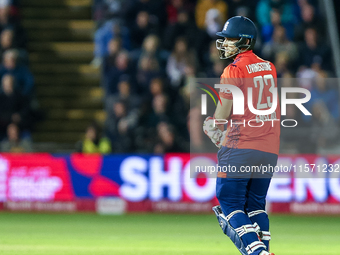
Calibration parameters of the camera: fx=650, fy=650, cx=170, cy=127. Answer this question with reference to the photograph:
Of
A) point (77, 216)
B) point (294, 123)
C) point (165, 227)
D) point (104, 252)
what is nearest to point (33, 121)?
point (77, 216)

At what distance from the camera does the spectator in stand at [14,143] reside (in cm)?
1323

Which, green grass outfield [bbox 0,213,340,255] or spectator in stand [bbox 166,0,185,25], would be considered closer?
green grass outfield [bbox 0,213,340,255]

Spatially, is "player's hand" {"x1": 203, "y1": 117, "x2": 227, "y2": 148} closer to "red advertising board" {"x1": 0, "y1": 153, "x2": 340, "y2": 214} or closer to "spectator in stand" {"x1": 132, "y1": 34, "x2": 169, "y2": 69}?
"red advertising board" {"x1": 0, "y1": 153, "x2": 340, "y2": 214}

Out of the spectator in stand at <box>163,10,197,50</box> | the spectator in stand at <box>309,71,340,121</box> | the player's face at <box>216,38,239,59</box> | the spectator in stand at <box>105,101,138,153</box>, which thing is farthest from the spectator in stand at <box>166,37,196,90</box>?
the player's face at <box>216,38,239,59</box>

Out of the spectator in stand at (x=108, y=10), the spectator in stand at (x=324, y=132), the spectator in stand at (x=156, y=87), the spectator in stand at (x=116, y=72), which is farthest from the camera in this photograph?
the spectator in stand at (x=108, y=10)

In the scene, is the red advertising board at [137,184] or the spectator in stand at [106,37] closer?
the red advertising board at [137,184]

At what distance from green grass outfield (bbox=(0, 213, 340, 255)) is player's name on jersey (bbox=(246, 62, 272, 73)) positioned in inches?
115

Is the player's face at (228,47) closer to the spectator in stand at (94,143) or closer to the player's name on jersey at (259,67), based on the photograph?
the player's name on jersey at (259,67)

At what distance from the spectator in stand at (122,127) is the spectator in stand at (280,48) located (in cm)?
311

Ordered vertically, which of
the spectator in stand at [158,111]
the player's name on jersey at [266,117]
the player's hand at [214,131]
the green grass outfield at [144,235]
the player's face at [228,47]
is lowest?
the green grass outfield at [144,235]

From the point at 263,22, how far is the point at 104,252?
7969 mm

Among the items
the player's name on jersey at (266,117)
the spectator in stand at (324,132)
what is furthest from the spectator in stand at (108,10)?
the player's name on jersey at (266,117)

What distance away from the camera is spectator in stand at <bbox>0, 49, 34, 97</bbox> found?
1414 cm

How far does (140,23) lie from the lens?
568 inches
